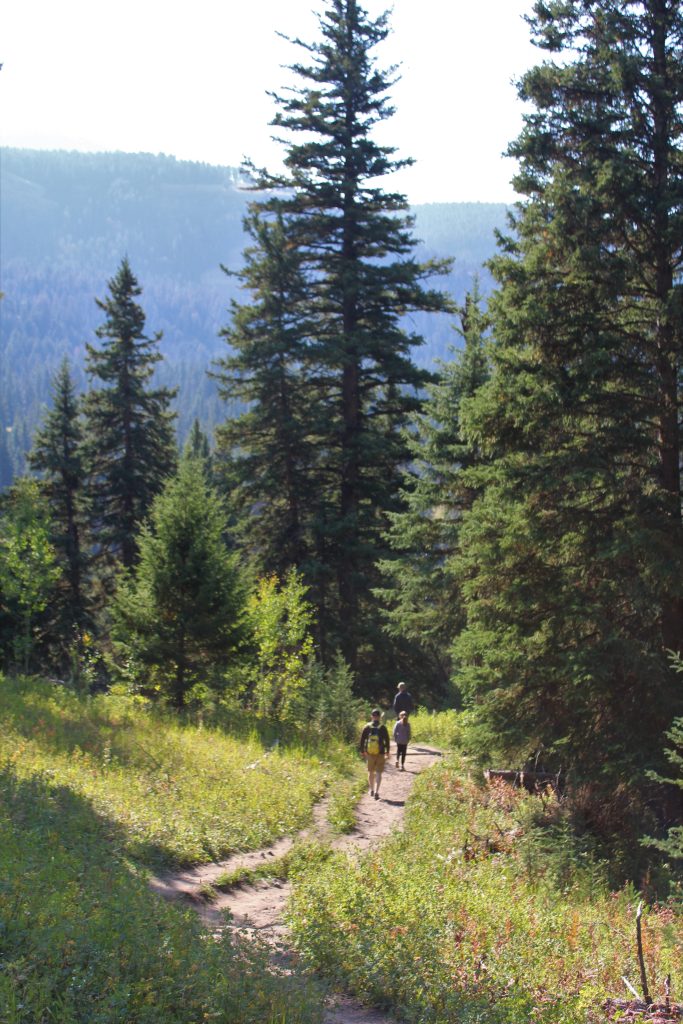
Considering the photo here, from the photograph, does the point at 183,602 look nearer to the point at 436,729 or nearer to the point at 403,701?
the point at 403,701

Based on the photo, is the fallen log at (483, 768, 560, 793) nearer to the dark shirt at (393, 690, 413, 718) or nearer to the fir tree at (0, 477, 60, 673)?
the dark shirt at (393, 690, 413, 718)

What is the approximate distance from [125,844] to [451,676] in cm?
679

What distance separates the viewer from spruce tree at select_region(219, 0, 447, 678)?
2603 centimetres

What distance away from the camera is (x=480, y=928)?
856 cm

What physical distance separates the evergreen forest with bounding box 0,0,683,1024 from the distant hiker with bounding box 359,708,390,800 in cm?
19

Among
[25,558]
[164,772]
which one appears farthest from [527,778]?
[25,558]

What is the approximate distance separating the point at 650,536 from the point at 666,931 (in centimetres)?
497

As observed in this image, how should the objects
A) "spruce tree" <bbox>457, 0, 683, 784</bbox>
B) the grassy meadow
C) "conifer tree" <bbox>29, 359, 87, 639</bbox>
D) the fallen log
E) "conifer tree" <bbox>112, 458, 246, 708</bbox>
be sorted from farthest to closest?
"conifer tree" <bbox>29, 359, 87, 639</bbox>, "conifer tree" <bbox>112, 458, 246, 708</bbox>, the fallen log, "spruce tree" <bbox>457, 0, 683, 784</bbox>, the grassy meadow

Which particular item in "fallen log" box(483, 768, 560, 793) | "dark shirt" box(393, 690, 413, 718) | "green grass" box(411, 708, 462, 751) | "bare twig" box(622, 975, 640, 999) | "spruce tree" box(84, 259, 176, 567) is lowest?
"green grass" box(411, 708, 462, 751)

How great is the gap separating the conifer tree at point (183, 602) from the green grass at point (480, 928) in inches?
314

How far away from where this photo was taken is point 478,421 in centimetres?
1334

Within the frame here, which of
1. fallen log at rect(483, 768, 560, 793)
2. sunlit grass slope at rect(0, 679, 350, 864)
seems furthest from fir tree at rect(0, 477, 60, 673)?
fallen log at rect(483, 768, 560, 793)

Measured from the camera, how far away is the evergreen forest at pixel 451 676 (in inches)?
286

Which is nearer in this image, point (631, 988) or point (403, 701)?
point (631, 988)
